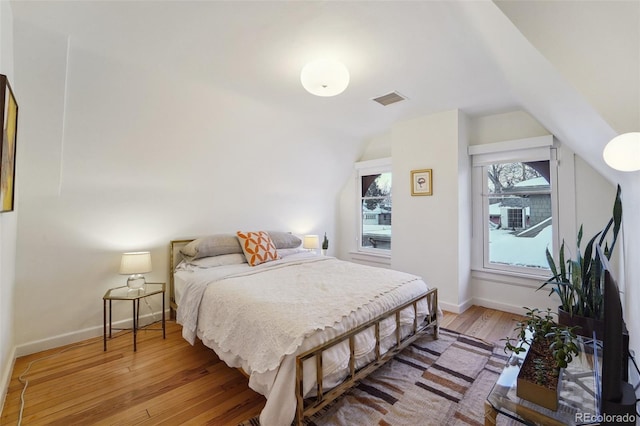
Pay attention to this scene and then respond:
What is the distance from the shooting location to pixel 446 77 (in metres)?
2.65

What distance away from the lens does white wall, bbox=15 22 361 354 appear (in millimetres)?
2193

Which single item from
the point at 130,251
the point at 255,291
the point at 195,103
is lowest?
the point at 255,291

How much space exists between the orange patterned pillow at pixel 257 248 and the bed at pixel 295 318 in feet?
0.08

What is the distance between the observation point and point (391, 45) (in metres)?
2.17

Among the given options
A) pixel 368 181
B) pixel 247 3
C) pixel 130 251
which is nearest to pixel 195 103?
pixel 247 3

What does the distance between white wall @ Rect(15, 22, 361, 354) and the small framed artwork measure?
1.76 m

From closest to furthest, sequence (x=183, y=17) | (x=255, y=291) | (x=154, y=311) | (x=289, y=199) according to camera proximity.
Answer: (x=183, y=17), (x=255, y=291), (x=154, y=311), (x=289, y=199)

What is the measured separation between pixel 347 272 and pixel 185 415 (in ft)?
5.52

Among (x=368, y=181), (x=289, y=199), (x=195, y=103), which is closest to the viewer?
(x=195, y=103)

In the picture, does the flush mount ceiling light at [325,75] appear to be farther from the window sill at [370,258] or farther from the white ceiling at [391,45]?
the window sill at [370,258]

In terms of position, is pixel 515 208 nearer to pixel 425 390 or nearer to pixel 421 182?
A: pixel 421 182

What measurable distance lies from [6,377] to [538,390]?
3.35 m

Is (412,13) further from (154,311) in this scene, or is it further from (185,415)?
(154,311)

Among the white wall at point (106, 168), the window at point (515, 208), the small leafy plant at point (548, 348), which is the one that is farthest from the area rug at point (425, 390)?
the white wall at point (106, 168)
